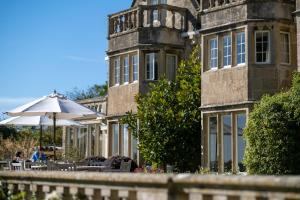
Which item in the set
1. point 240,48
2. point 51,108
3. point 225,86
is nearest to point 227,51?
point 240,48

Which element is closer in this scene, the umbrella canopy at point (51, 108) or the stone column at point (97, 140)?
the umbrella canopy at point (51, 108)

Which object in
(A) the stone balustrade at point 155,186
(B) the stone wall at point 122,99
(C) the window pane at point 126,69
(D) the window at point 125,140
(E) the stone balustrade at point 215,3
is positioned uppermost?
(E) the stone balustrade at point 215,3

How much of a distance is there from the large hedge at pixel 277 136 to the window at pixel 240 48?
3.18 m

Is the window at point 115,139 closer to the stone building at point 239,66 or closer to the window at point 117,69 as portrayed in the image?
the window at point 117,69

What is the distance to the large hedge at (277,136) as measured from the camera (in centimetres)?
2041

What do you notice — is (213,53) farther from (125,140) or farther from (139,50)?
(125,140)

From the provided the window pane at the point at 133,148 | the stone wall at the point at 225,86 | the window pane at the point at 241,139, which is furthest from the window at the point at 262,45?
the window pane at the point at 133,148

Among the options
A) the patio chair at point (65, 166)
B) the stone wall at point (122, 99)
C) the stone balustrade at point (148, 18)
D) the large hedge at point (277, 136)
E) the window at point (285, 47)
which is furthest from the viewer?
the stone wall at point (122, 99)

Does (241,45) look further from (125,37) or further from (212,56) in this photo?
(125,37)

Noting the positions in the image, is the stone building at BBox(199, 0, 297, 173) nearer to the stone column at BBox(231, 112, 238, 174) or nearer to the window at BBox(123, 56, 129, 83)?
the stone column at BBox(231, 112, 238, 174)

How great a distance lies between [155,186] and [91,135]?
34959mm

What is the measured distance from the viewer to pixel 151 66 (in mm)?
29672

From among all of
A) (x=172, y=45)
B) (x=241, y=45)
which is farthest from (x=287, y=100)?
(x=172, y=45)

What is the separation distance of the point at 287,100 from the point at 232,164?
156 inches
